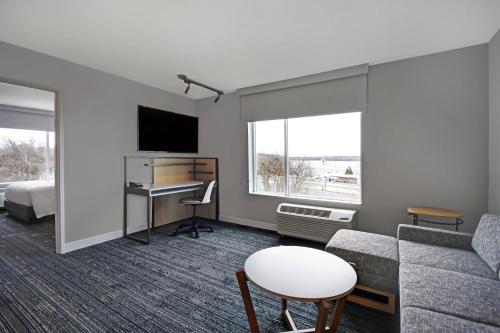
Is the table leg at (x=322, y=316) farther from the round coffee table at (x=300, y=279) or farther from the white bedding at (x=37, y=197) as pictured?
the white bedding at (x=37, y=197)

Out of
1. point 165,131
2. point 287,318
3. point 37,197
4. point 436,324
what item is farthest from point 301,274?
point 37,197

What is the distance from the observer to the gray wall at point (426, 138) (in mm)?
2418

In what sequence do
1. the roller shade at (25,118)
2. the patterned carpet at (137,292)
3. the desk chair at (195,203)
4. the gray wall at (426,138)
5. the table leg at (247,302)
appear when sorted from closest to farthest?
the table leg at (247,302) → the patterned carpet at (137,292) → the gray wall at (426,138) → the desk chair at (195,203) → the roller shade at (25,118)

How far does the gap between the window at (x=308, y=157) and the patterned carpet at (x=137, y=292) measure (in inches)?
36.5

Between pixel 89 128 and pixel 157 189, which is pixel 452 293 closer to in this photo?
pixel 157 189

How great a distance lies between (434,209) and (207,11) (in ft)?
9.87

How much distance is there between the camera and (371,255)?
1848 mm

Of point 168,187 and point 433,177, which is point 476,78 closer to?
point 433,177

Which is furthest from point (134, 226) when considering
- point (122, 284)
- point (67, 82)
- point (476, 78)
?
point (476, 78)

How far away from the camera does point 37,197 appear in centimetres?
414

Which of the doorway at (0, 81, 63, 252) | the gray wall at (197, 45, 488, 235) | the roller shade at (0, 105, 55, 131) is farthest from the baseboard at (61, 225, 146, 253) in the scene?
the roller shade at (0, 105, 55, 131)

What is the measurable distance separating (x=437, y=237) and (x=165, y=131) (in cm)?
394

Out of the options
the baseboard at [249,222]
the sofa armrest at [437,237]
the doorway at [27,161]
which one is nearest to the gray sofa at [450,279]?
the sofa armrest at [437,237]

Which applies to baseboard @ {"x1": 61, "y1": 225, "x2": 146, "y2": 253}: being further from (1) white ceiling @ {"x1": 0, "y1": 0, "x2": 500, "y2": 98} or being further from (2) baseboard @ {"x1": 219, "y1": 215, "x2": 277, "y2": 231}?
(1) white ceiling @ {"x1": 0, "y1": 0, "x2": 500, "y2": 98}
